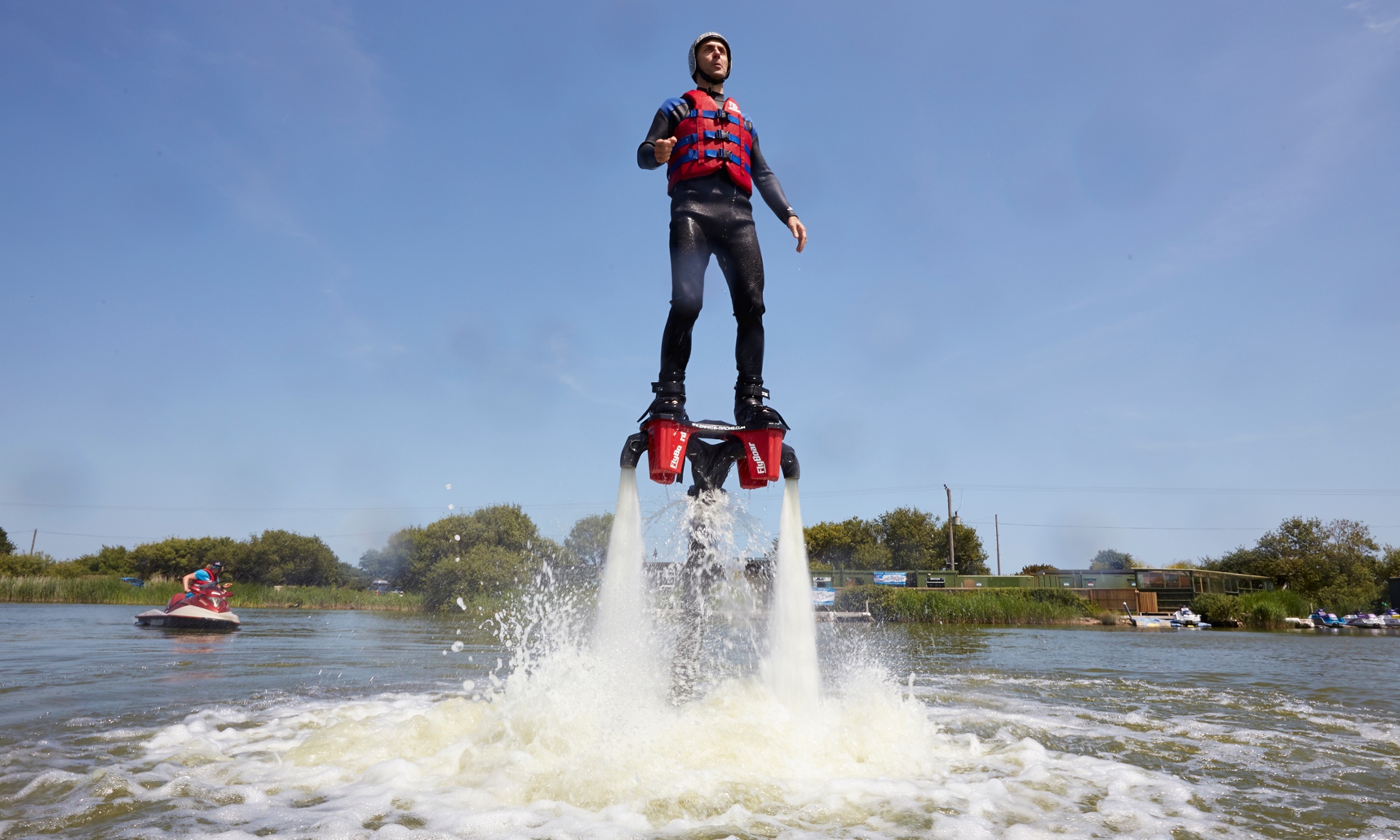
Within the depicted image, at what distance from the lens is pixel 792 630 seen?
4680 mm

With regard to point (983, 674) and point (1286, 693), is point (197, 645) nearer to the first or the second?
point (983, 674)

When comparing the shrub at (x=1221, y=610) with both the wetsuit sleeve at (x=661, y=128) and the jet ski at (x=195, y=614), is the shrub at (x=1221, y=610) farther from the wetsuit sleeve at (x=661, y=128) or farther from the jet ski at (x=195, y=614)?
the jet ski at (x=195, y=614)

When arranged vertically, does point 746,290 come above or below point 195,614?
above

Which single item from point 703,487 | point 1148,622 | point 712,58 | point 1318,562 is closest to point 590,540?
point 703,487

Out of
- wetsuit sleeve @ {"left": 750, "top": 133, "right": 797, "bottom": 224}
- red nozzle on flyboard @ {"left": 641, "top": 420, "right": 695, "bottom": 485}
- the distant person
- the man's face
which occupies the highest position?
the man's face

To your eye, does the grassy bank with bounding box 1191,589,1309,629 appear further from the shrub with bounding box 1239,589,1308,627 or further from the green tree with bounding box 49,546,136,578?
the green tree with bounding box 49,546,136,578

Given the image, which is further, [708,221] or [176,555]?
[176,555]

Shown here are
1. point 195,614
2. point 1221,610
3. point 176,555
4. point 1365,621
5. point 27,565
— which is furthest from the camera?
point 176,555

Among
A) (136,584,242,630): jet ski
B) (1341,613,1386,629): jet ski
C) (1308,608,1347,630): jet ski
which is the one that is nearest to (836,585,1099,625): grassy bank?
(1308,608,1347,630): jet ski

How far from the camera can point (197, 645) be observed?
39.3 ft

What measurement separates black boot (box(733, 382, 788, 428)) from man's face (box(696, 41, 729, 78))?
7.51 feet

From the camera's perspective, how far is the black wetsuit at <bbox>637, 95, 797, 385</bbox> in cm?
486

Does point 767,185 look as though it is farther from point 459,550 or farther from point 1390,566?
point 1390,566

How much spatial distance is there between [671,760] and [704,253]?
10.5 ft
